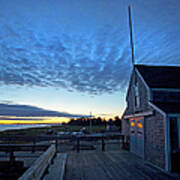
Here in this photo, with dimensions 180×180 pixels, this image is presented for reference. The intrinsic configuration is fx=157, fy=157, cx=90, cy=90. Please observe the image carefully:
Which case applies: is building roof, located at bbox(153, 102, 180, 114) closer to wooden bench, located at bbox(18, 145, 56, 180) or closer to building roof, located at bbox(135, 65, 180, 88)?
building roof, located at bbox(135, 65, 180, 88)

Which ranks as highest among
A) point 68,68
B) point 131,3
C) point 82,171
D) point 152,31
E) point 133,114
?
point 131,3

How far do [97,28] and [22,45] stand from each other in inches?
239

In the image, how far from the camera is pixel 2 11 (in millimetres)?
9094

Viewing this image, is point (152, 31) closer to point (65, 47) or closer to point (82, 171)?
point (65, 47)

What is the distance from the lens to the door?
9422 mm

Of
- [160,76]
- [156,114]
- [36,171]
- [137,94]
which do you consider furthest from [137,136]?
[36,171]

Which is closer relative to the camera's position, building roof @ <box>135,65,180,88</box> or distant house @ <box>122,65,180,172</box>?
distant house @ <box>122,65,180,172</box>

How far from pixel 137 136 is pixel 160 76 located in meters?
4.08

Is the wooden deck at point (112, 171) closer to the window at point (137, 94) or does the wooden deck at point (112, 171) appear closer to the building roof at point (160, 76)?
the window at point (137, 94)

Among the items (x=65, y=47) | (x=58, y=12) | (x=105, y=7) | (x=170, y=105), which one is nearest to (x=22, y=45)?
(x=65, y=47)

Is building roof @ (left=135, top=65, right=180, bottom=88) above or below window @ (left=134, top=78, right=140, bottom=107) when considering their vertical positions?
above

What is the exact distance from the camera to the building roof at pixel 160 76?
8.98m

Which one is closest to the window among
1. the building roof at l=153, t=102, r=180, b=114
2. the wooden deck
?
the building roof at l=153, t=102, r=180, b=114

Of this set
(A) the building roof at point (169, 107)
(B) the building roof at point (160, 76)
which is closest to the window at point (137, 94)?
(B) the building roof at point (160, 76)
